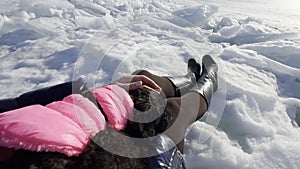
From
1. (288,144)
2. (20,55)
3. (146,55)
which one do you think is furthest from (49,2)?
(288,144)

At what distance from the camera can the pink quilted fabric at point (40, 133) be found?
723mm

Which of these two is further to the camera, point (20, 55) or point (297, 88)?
point (20, 55)

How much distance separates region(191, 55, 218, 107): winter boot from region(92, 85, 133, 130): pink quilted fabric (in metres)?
0.62

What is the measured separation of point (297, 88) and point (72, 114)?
2.32 meters

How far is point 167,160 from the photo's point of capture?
0.86m

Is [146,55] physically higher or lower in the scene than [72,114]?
lower

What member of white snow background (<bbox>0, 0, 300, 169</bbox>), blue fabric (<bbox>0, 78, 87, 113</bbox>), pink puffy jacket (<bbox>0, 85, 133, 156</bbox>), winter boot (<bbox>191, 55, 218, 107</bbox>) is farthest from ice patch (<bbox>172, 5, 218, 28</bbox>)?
pink puffy jacket (<bbox>0, 85, 133, 156</bbox>)

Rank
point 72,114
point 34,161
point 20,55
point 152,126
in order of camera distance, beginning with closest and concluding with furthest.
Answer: point 34,161, point 72,114, point 152,126, point 20,55

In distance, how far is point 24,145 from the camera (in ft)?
2.37

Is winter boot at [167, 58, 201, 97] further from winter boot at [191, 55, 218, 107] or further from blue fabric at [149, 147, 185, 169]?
blue fabric at [149, 147, 185, 169]

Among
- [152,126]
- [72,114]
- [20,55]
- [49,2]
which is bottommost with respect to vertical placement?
[49,2]

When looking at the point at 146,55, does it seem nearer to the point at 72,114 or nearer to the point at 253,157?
the point at 253,157

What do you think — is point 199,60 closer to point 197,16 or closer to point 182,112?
point 182,112

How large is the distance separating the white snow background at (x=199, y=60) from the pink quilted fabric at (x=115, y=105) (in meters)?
0.58
